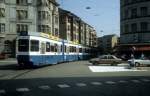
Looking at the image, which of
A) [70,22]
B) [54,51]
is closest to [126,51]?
[54,51]

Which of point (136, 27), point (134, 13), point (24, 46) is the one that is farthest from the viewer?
point (134, 13)

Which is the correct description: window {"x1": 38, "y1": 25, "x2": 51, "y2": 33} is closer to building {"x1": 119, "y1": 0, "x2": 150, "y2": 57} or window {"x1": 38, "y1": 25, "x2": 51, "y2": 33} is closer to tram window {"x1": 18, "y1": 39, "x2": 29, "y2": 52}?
building {"x1": 119, "y1": 0, "x2": 150, "y2": 57}

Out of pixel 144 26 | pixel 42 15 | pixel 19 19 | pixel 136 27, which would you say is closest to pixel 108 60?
pixel 144 26

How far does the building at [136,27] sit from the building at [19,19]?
17647 millimetres

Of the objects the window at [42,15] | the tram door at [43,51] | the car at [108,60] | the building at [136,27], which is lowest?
the car at [108,60]

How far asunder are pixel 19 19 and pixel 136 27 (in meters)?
25.4

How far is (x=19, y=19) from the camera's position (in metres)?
87.2

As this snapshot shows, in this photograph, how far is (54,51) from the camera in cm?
4769

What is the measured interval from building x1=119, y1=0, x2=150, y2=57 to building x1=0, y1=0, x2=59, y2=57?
17647 mm

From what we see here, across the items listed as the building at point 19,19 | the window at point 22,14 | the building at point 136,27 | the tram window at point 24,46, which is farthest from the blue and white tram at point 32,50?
the window at point 22,14

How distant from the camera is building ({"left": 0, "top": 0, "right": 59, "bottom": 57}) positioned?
85.5 metres

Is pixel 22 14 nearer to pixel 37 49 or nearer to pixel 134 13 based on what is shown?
pixel 134 13

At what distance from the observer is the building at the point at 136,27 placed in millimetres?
75688

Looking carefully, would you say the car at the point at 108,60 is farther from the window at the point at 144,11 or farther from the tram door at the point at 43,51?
the window at the point at 144,11
